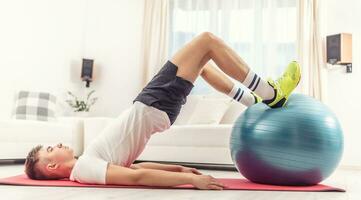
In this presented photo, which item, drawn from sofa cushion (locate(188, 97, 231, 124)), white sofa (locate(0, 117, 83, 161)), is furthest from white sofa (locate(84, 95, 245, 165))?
white sofa (locate(0, 117, 83, 161))

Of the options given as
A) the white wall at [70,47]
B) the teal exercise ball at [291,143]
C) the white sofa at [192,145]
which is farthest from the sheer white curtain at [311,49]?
the teal exercise ball at [291,143]

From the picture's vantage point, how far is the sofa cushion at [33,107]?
15.2ft

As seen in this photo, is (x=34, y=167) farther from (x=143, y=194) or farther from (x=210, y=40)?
(x=210, y=40)

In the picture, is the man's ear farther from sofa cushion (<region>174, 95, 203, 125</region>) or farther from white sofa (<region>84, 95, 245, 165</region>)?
sofa cushion (<region>174, 95, 203, 125</region>)

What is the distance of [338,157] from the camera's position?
2.47 meters

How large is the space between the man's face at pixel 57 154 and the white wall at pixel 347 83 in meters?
3.82

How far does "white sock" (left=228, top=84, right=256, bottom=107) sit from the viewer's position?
9.02ft

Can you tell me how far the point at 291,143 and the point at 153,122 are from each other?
0.80m

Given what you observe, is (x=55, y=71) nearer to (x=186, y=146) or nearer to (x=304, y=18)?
(x=186, y=146)

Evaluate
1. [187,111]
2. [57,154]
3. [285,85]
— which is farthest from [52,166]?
[187,111]

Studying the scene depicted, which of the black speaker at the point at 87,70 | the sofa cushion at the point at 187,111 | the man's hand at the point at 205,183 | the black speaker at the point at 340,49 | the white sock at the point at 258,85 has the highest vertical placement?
the black speaker at the point at 340,49

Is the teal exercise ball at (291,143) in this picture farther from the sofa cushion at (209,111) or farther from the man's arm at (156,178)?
the sofa cushion at (209,111)

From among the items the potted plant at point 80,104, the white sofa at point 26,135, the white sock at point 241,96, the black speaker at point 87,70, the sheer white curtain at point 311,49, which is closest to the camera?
the white sock at point 241,96

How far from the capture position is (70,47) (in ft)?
19.2
